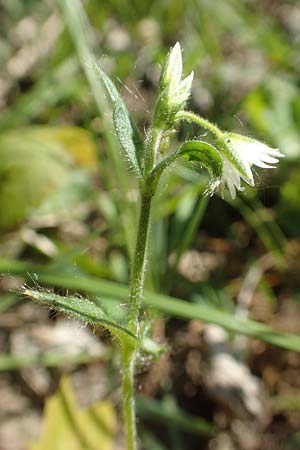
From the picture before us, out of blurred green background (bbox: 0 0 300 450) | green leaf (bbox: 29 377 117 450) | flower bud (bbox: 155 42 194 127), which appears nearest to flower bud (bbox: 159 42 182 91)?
flower bud (bbox: 155 42 194 127)

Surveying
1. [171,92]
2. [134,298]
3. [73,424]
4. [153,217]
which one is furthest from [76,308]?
[153,217]

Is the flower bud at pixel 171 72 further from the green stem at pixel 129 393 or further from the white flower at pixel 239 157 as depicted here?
the green stem at pixel 129 393

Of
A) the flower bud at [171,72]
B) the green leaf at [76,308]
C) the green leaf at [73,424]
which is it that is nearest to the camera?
the green leaf at [76,308]

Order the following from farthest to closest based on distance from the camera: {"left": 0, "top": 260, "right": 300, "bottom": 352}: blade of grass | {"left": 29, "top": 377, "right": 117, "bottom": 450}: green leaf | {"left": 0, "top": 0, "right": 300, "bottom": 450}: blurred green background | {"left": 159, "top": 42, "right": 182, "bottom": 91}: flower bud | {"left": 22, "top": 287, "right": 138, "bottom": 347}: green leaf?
{"left": 0, "top": 0, "right": 300, "bottom": 450}: blurred green background, {"left": 29, "top": 377, "right": 117, "bottom": 450}: green leaf, {"left": 0, "top": 260, "right": 300, "bottom": 352}: blade of grass, {"left": 159, "top": 42, "right": 182, "bottom": 91}: flower bud, {"left": 22, "top": 287, "right": 138, "bottom": 347}: green leaf

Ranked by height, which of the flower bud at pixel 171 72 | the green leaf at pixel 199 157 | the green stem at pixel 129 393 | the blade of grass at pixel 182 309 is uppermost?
the flower bud at pixel 171 72

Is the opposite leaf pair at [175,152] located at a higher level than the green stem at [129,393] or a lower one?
higher

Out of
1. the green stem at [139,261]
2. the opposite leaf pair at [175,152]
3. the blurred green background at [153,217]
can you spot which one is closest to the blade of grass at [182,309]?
the blurred green background at [153,217]

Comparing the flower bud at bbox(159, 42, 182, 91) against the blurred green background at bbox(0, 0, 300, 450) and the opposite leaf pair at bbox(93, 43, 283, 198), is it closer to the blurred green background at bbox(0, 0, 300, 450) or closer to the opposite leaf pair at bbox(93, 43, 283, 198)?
the opposite leaf pair at bbox(93, 43, 283, 198)

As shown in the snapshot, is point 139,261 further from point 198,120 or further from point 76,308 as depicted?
point 198,120
